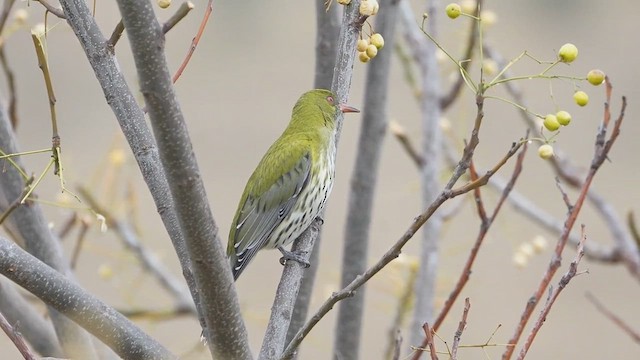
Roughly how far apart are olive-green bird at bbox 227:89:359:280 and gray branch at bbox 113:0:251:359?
1616 mm

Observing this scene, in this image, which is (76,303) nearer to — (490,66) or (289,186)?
(289,186)

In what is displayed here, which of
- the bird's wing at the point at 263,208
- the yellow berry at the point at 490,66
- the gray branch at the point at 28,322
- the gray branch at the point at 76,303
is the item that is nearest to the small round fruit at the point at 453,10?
the gray branch at the point at 76,303

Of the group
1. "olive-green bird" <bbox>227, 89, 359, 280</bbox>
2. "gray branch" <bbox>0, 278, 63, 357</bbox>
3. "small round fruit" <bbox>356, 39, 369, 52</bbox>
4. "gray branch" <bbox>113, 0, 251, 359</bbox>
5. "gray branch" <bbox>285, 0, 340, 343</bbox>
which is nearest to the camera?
"gray branch" <bbox>113, 0, 251, 359</bbox>

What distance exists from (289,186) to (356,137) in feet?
26.6

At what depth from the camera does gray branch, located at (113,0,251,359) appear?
5.30 ft

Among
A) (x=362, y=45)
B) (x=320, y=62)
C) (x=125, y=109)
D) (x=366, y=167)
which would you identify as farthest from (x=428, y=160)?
(x=125, y=109)

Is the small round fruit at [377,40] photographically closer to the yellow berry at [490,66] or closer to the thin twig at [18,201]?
the thin twig at [18,201]

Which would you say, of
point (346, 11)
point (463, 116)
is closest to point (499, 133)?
point (463, 116)

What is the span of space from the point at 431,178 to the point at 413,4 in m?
8.08

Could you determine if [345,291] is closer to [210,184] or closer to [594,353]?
[594,353]

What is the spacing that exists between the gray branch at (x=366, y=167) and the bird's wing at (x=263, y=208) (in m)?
0.46

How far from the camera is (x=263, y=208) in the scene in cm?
377

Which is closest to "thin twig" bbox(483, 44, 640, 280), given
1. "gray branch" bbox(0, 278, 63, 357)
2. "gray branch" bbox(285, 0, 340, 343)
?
"gray branch" bbox(285, 0, 340, 343)

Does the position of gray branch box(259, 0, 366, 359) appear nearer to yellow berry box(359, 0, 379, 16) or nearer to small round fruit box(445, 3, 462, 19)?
yellow berry box(359, 0, 379, 16)
